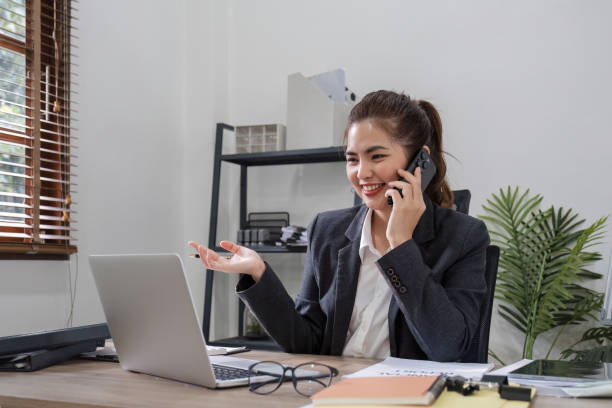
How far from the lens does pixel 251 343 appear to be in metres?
3.02

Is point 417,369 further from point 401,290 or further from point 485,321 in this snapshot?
point 485,321

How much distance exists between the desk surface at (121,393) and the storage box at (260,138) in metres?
2.15

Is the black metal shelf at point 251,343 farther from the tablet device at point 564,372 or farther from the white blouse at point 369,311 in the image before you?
the tablet device at point 564,372

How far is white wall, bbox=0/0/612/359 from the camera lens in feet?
8.90

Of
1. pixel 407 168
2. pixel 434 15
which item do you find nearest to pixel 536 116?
pixel 434 15

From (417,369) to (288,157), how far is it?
221cm

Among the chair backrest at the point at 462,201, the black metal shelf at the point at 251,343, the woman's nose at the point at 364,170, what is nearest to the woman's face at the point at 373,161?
the woman's nose at the point at 364,170

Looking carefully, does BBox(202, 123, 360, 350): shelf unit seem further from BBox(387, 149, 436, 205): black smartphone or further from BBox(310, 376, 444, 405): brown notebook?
BBox(310, 376, 444, 405): brown notebook

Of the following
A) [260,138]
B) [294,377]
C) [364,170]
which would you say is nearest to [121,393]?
[294,377]

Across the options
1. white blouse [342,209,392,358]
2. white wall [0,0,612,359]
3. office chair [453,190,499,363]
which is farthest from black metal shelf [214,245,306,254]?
office chair [453,190,499,363]

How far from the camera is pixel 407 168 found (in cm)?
150

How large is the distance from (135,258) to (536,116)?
2.38m

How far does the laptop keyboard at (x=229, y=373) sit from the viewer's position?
0.94 meters

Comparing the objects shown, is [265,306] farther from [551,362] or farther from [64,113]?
[64,113]
